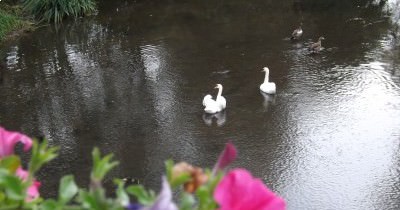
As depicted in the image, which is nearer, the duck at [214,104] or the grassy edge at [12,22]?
the duck at [214,104]

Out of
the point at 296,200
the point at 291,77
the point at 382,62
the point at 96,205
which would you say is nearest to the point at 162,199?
the point at 96,205

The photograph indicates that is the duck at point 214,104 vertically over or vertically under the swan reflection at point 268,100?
over

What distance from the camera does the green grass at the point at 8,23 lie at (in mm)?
13850

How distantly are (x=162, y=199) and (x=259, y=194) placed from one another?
157 millimetres

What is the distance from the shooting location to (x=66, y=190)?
0.90m

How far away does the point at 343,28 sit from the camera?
12.9 m

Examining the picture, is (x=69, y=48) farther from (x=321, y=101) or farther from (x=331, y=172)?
(x=331, y=172)

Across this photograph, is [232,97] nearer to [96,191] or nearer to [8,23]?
[8,23]

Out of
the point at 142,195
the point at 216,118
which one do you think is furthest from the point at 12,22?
the point at 142,195

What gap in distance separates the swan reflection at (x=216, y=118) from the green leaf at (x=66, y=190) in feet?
24.3

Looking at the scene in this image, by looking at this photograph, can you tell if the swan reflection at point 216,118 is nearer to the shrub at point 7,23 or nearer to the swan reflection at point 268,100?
the swan reflection at point 268,100

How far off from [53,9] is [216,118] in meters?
8.80

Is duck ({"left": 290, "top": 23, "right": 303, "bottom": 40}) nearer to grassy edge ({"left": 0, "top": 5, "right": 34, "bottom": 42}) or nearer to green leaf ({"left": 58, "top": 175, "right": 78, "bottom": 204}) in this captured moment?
grassy edge ({"left": 0, "top": 5, "right": 34, "bottom": 42})

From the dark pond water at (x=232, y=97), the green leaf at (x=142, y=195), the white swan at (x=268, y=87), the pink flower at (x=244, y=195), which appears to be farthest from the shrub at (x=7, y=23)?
the pink flower at (x=244, y=195)
